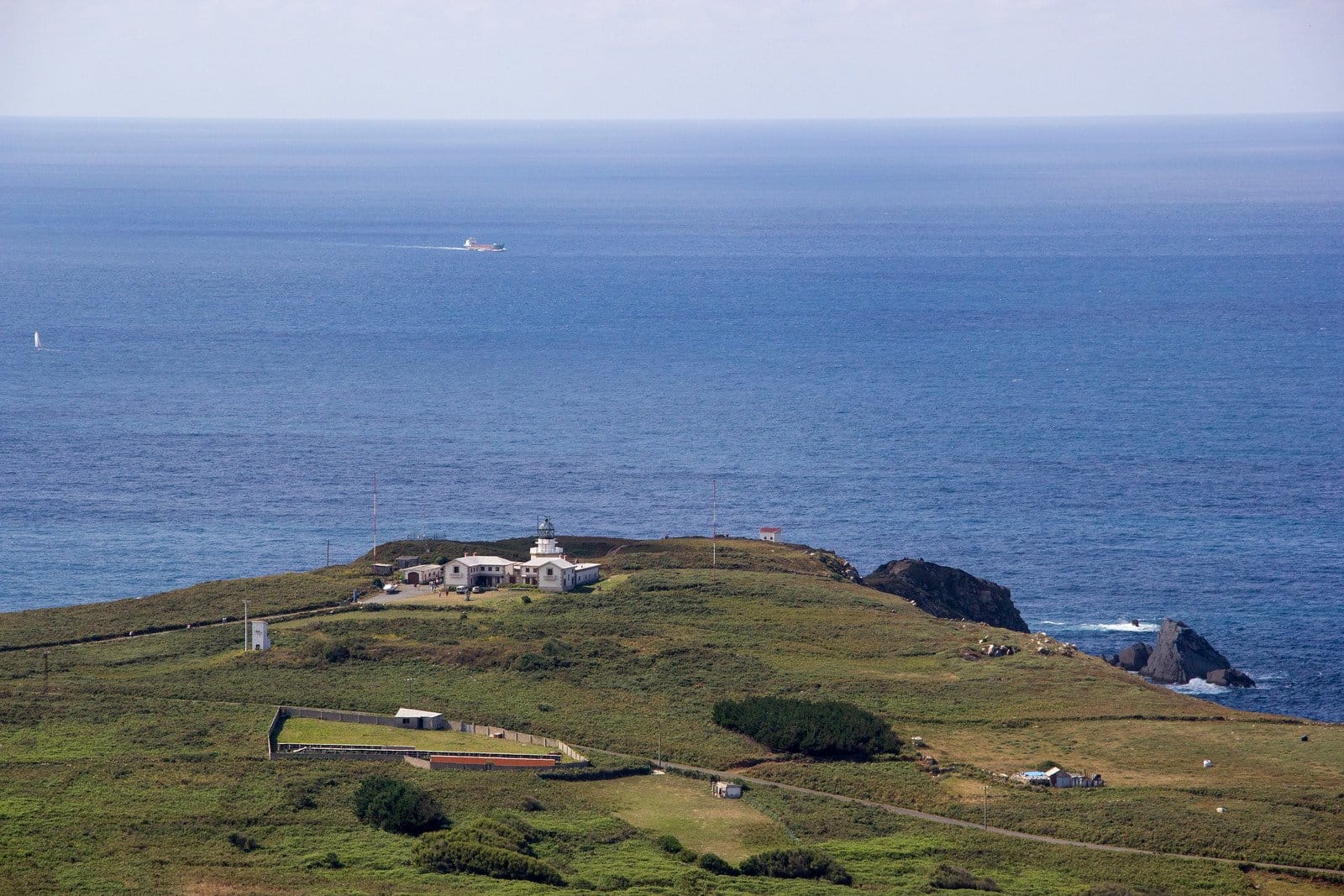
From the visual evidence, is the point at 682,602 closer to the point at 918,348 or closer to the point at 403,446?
the point at 403,446

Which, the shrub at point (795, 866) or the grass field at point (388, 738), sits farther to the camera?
the grass field at point (388, 738)

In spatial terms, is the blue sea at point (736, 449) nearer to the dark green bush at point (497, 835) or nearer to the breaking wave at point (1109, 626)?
the breaking wave at point (1109, 626)

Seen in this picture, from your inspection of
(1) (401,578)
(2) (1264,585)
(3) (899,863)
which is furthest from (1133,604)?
(3) (899,863)

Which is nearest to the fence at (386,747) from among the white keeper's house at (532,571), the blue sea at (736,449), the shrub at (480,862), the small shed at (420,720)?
the small shed at (420,720)

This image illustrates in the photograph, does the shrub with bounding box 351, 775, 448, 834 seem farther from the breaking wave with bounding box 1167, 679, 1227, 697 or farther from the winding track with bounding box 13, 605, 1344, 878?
the breaking wave with bounding box 1167, 679, 1227, 697

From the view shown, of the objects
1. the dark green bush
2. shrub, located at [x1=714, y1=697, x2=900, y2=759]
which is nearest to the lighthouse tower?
shrub, located at [x1=714, y1=697, x2=900, y2=759]

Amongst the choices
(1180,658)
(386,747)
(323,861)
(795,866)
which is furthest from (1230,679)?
(323,861)

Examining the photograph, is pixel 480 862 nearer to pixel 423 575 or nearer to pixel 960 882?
pixel 960 882
